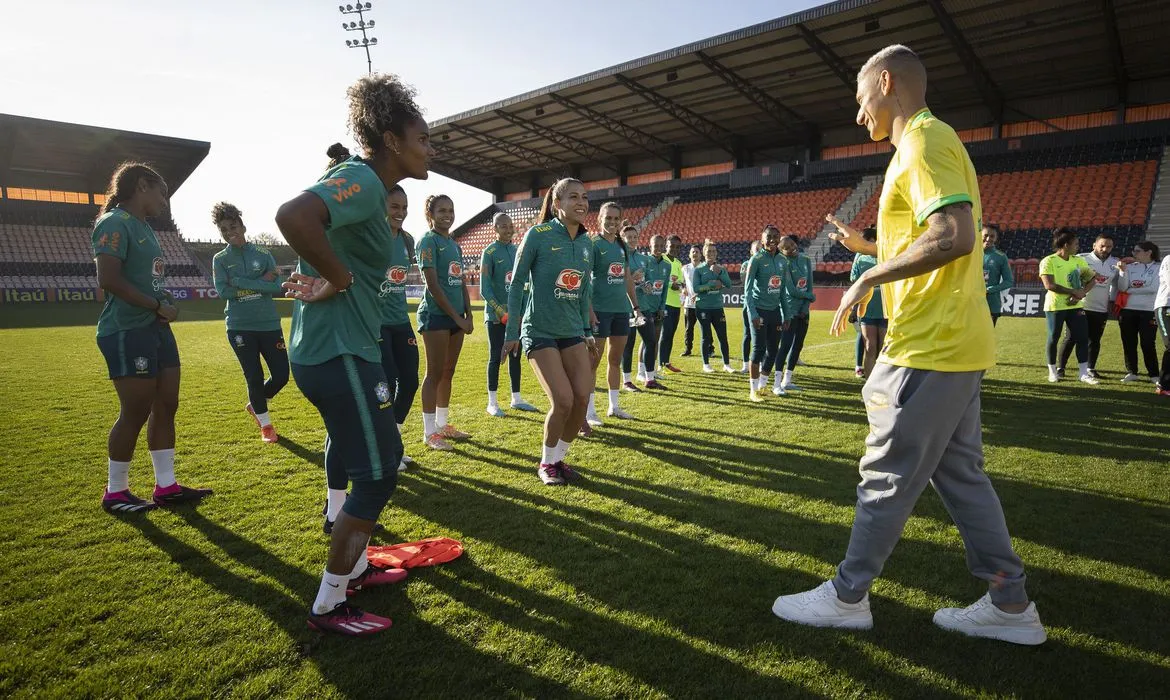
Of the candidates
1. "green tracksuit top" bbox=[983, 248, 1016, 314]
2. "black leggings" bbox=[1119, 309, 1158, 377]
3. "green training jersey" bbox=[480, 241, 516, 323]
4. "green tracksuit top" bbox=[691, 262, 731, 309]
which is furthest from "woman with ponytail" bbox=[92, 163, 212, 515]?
"black leggings" bbox=[1119, 309, 1158, 377]

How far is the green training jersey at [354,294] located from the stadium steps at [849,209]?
27.3 metres

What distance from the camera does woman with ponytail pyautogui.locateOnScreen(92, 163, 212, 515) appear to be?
4023mm

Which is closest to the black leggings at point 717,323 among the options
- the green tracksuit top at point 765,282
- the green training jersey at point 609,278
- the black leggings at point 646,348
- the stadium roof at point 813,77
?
the black leggings at point 646,348

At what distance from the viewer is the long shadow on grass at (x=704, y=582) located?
8.02 feet

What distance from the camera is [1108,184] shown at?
2314 centimetres

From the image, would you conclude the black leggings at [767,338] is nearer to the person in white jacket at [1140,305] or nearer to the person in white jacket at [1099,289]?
the person in white jacket at [1099,289]

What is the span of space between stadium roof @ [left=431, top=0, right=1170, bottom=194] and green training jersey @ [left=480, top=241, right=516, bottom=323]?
59.4 ft

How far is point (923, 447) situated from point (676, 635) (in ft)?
4.40

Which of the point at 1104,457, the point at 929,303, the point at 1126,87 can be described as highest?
the point at 1126,87

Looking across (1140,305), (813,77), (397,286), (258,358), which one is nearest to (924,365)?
(397,286)

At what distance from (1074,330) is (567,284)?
28.9 feet

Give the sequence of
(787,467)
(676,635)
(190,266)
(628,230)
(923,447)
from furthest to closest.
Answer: (190,266)
(628,230)
(787,467)
(676,635)
(923,447)

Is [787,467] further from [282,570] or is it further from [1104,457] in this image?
[282,570]

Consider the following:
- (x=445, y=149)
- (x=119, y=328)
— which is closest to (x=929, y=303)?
(x=119, y=328)
